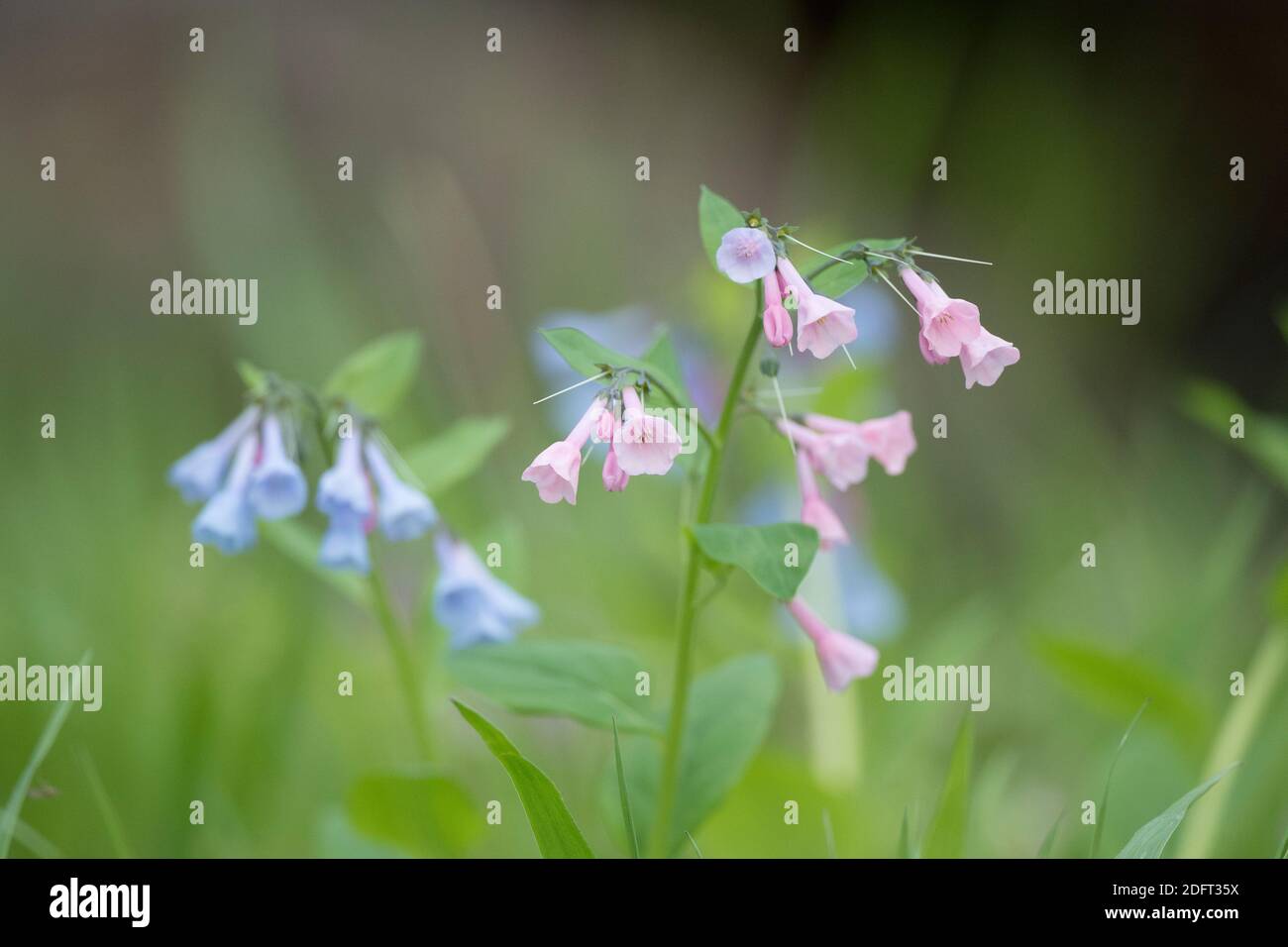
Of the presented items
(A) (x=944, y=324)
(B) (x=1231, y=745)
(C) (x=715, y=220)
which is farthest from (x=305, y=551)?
(B) (x=1231, y=745)

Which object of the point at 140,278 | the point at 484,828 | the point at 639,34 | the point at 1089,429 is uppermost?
the point at 639,34

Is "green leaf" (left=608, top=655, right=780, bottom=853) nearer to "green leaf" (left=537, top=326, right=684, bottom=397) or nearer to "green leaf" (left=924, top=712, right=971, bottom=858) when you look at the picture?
"green leaf" (left=924, top=712, right=971, bottom=858)

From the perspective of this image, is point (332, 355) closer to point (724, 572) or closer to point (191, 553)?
point (191, 553)

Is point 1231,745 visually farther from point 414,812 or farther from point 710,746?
point 414,812

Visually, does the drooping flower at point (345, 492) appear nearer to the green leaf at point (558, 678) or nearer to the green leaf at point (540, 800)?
the green leaf at point (558, 678)

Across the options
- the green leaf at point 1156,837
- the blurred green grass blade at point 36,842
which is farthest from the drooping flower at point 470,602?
the green leaf at point 1156,837

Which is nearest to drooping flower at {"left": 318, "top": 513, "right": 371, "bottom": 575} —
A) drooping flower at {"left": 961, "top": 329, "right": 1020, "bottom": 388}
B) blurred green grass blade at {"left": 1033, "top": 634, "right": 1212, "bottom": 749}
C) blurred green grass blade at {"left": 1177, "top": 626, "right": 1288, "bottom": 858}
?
drooping flower at {"left": 961, "top": 329, "right": 1020, "bottom": 388}

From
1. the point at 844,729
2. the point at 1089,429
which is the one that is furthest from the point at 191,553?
the point at 1089,429
